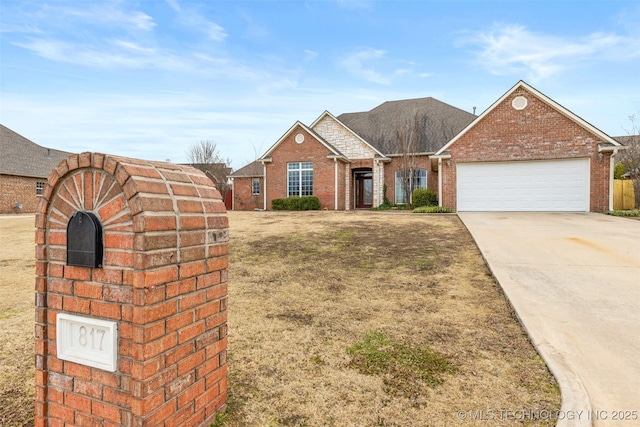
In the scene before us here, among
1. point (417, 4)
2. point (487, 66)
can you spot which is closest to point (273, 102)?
point (487, 66)

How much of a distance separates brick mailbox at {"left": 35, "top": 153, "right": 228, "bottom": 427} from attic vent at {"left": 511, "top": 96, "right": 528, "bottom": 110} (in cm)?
1721

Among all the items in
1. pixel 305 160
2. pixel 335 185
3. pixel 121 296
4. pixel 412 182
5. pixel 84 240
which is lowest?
pixel 121 296

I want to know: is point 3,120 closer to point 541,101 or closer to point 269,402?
point 269,402

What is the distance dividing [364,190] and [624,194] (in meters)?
15.0

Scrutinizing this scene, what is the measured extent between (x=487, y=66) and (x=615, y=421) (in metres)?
19.4

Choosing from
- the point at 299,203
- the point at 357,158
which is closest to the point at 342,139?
the point at 357,158

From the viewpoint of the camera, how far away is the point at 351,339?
340cm

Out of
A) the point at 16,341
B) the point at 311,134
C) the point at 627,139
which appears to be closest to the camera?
the point at 16,341

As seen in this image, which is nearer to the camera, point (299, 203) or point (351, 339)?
point (351, 339)

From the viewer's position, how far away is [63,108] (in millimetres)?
18203

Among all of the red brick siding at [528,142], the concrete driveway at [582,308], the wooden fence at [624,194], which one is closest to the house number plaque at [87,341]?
the concrete driveway at [582,308]

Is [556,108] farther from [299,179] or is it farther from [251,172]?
[251,172]

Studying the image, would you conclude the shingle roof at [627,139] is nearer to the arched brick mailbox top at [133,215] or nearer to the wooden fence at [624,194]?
the wooden fence at [624,194]

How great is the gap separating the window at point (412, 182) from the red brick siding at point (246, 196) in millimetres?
10829
